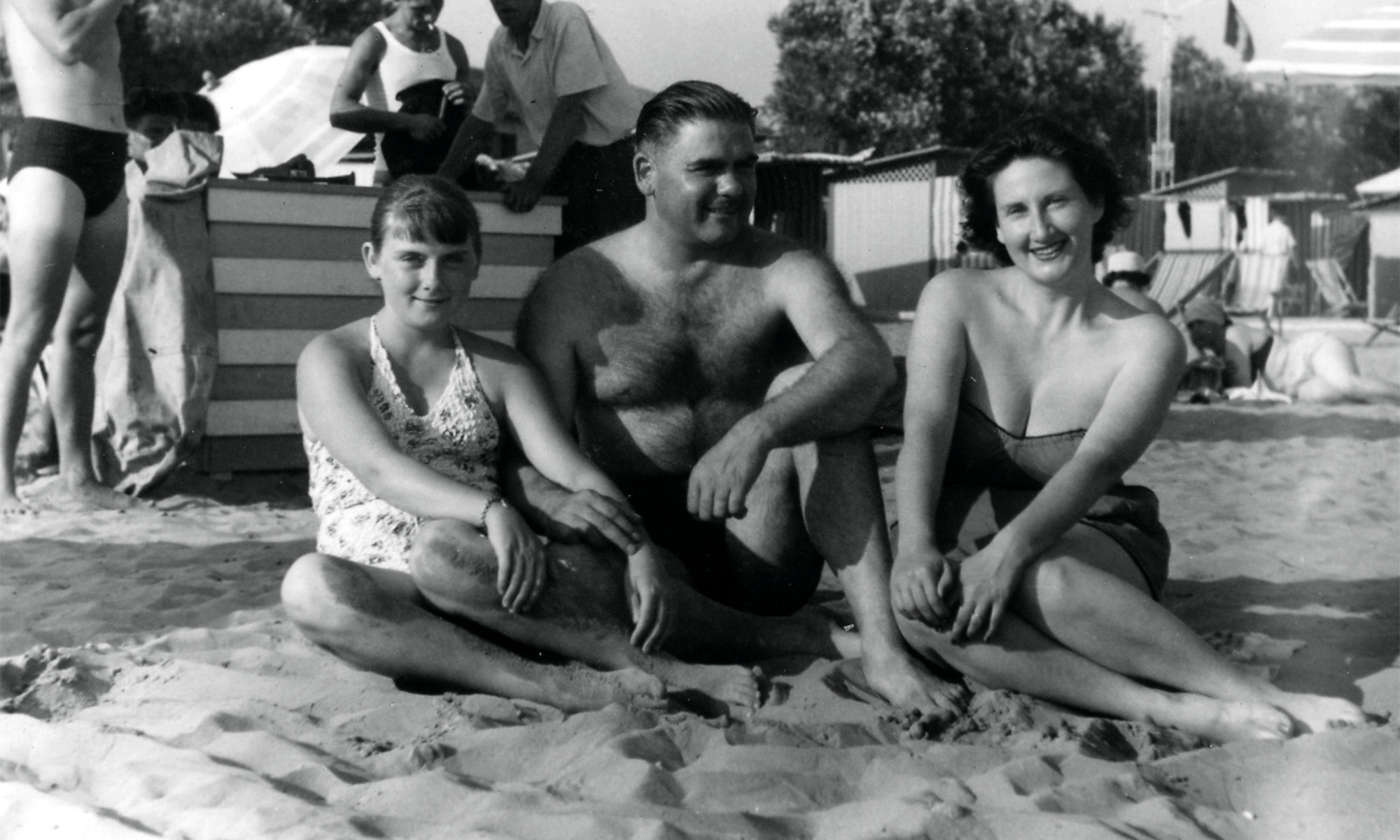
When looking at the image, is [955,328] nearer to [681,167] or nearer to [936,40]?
[681,167]

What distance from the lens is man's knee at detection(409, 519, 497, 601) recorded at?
260 cm

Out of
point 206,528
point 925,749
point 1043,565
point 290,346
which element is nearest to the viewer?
point 925,749

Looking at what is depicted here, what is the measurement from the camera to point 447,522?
2.63 m

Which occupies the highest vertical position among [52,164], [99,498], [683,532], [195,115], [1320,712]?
[195,115]

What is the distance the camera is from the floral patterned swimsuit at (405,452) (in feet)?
9.35

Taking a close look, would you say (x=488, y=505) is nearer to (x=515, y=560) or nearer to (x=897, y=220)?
(x=515, y=560)

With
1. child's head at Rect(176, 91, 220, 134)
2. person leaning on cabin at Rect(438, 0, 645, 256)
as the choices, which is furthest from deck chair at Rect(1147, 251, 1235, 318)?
child's head at Rect(176, 91, 220, 134)

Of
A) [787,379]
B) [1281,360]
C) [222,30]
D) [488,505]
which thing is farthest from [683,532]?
[222,30]

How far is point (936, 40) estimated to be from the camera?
17734 mm

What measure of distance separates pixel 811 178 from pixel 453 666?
17.3m

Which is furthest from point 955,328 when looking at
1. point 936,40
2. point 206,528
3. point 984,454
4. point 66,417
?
point 936,40

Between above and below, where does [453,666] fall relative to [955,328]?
below

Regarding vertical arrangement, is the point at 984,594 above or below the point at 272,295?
below

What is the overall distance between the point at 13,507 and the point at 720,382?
294cm
